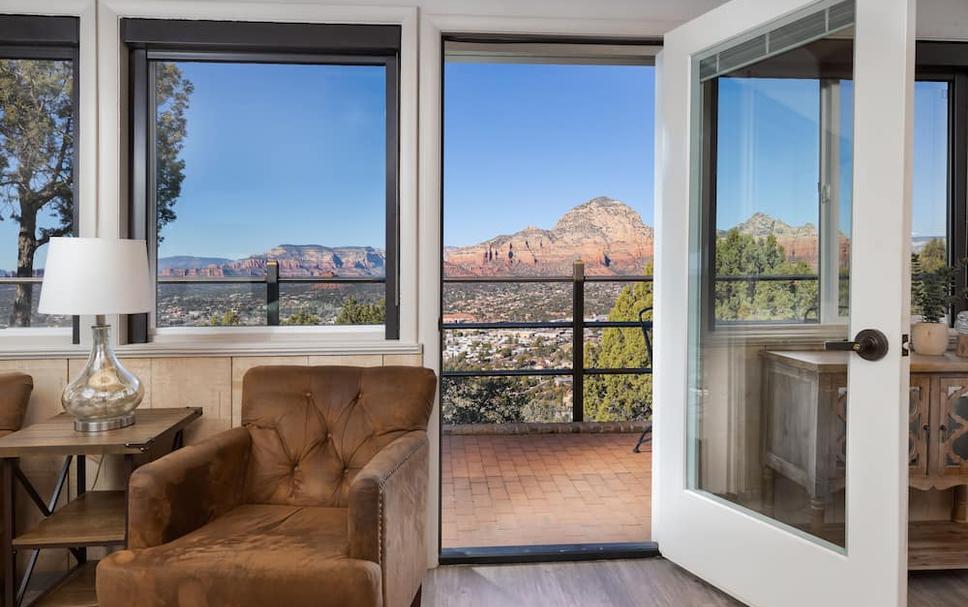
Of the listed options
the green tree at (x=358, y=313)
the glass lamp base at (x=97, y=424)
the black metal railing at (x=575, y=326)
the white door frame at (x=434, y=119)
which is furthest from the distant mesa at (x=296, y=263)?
the black metal railing at (x=575, y=326)

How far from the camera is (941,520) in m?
2.86

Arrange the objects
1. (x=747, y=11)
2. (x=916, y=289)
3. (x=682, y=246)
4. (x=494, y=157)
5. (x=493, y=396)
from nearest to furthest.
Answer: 1. (x=747, y=11)
2. (x=682, y=246)
3. (x=916, y=289)
4. (x=493, y=396)
5. (x=494, y=157)

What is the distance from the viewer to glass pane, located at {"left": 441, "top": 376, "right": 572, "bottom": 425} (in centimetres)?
496

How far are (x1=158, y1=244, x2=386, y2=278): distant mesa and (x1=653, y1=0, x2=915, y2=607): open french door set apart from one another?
1203mm

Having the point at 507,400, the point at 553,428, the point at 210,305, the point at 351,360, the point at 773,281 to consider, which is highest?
the point at 773,281

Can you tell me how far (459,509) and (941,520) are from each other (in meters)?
2.15

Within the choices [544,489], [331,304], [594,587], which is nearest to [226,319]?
[331,304]

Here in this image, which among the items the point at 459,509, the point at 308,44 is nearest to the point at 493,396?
the point at 459,509

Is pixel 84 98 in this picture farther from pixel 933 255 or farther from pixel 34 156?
pixel 933 255

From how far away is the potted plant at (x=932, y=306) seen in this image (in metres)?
2.62

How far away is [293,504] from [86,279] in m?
0.97

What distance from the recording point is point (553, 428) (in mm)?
4906

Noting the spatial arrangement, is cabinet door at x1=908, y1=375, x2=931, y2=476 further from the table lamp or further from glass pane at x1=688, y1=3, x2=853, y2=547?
the table lamp

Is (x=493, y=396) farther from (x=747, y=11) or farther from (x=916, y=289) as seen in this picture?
(x=747, y=11)
